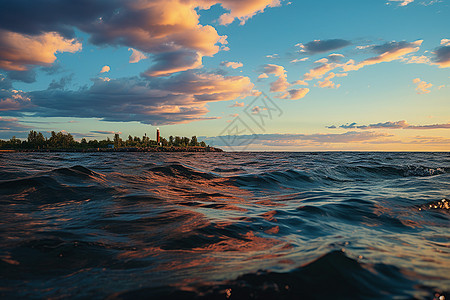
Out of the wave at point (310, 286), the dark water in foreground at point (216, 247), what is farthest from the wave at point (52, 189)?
the wave at point (310, 286)

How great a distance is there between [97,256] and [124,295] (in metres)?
1.45

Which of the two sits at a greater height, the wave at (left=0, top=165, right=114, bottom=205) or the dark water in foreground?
the wave at (left=0, top=165, right=114, bottom=205)

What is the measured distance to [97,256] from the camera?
3.71 meters

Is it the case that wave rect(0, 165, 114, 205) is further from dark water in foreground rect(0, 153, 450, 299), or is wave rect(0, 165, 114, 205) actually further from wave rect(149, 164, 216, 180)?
wave rect(149, 164, 216, 180)

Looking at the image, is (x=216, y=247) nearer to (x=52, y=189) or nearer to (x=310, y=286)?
(x=310, y=286)

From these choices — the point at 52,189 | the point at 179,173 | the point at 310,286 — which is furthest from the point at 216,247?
the point at 179,173

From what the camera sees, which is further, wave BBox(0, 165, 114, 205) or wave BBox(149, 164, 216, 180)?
wave BBox(149, 164, 216, 180)

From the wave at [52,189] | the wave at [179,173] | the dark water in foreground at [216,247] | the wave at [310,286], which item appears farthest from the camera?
the wave at [179,173]

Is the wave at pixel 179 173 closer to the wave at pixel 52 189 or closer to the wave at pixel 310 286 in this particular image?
the wave at pixel 52 189

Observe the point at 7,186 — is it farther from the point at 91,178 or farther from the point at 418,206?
the point at 418,206

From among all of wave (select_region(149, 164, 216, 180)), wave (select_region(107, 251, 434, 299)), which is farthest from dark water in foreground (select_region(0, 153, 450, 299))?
wave (select_region(149, 164, 216, 180))

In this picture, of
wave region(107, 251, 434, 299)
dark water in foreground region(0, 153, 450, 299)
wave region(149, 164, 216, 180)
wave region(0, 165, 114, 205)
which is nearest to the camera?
wave region(107, 251, 434, 299)

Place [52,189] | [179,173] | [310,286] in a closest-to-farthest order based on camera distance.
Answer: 1. [310,286]
2. [52,189]
3. [179,173]

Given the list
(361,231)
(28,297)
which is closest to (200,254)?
(28,297)
